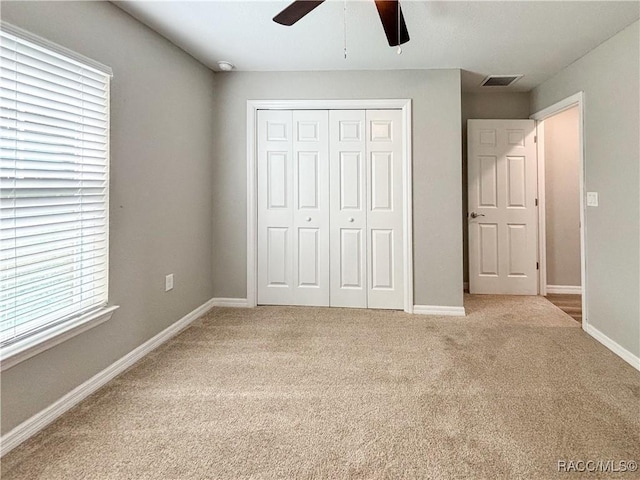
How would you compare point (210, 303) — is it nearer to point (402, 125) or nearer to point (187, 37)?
point (187, 37)

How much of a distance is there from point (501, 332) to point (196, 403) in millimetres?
2436

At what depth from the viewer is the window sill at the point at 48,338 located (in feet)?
4.99

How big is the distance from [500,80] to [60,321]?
4.33 m

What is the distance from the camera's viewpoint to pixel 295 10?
1.79m

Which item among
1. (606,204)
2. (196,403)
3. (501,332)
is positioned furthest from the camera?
(501,332)

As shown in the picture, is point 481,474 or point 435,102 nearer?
point 481,474

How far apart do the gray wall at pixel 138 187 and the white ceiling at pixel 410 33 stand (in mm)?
271

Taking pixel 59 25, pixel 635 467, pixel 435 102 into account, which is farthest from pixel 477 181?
pixel 59 25

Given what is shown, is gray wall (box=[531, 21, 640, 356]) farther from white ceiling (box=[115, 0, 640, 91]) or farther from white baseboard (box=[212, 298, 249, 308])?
white baseboard (box=[212, 298, 249, 308])

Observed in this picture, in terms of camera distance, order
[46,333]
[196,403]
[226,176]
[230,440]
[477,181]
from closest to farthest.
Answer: [230,440] → [46,333] → [196,403] → [226,176] → [477,181]

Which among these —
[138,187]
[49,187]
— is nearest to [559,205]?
[138,187]

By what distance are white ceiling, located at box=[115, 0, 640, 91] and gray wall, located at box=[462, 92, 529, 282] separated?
703mm

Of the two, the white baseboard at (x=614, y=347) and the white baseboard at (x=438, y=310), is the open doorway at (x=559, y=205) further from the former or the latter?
the white baseboard at (x=438, y=310)

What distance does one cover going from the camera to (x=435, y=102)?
3318 millimetres
